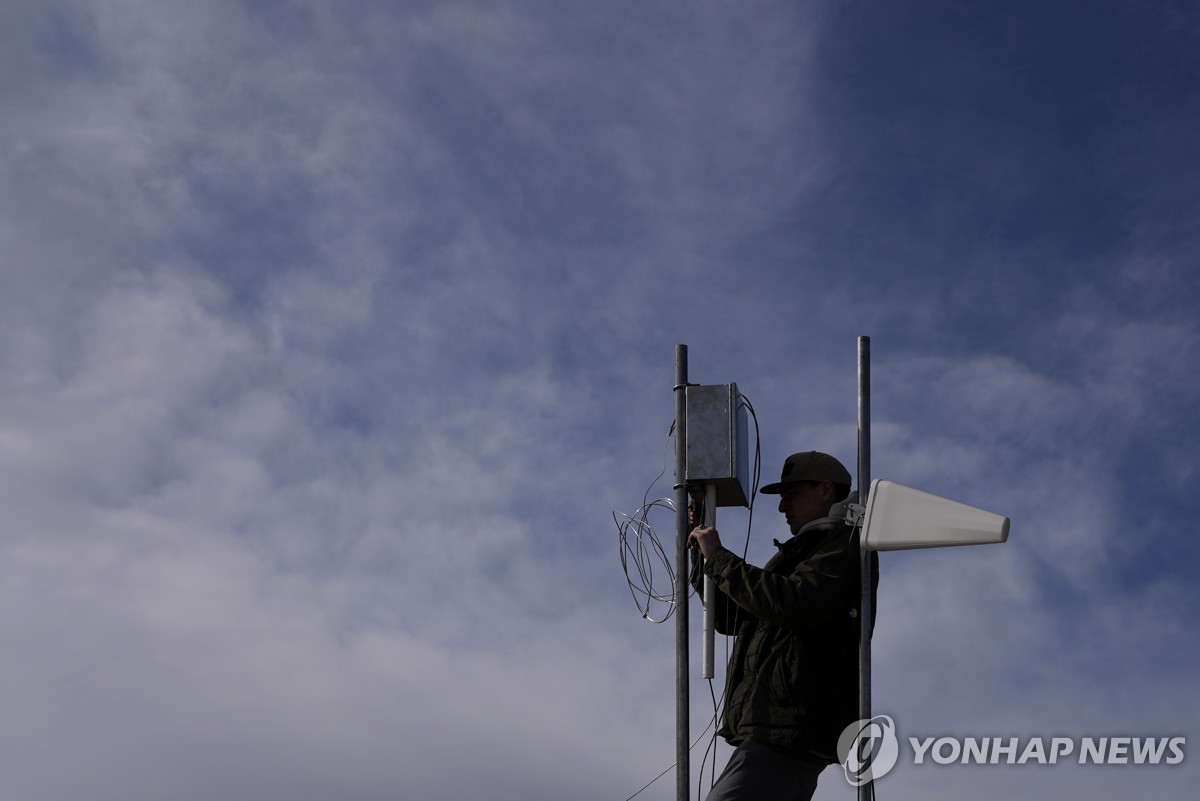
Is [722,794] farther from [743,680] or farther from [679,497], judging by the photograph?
[679,497]

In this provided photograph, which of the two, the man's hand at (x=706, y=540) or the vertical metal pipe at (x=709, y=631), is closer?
the man's hand at (x=706, y=540)

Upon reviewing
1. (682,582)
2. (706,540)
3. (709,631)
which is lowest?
(709,631)

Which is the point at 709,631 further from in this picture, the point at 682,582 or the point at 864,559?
the point at 864,559

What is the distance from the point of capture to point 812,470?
235 inches

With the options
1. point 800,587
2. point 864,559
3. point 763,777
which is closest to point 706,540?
point 800,587

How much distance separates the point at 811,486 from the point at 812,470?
0.08 meters

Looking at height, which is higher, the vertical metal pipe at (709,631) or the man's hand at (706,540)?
the man's hand at (706,540)

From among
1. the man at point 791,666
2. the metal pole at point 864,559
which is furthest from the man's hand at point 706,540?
the metal pole at point 864,559

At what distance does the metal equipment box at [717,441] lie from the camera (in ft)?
20.8

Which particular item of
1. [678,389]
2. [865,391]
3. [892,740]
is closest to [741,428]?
[678,389]

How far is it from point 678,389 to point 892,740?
7.15 feet

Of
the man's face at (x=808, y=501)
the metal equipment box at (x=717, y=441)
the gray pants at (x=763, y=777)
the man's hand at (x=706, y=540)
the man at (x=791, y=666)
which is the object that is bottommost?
the gray pants at (x=763, y=777)

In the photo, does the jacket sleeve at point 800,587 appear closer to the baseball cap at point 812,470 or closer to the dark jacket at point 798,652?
the dark jacket at point 798,652

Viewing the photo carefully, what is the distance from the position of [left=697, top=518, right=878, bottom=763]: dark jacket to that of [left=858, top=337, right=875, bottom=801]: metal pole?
0.06m
